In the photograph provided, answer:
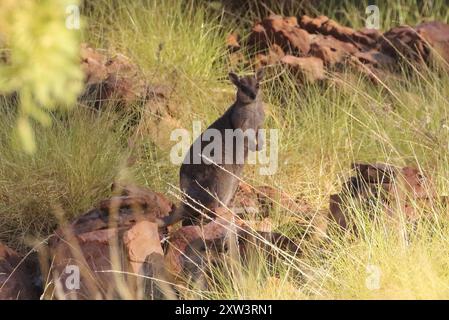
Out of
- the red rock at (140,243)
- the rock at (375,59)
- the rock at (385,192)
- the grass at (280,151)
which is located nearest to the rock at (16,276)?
the grass at (280,151)

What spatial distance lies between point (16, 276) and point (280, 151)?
2.85 metres

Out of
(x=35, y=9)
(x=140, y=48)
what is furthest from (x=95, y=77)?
(x=35, y=9)

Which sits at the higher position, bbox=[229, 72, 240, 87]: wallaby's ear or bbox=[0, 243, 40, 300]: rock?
bbox=[229, 72, 240, 87]: wallaby's ear

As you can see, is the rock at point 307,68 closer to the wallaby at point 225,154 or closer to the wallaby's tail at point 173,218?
the wallaby at point 225,154

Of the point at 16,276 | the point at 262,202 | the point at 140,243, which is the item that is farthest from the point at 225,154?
the point at 16,276

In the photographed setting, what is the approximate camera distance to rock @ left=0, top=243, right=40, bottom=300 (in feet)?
19.4

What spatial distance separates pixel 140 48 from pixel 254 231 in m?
4.20

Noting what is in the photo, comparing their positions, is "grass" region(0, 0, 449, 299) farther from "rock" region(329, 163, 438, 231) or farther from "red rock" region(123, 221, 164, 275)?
"red rock" region(123, 221, 164, 275)

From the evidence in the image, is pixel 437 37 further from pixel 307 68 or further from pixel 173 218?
pixel 173 218

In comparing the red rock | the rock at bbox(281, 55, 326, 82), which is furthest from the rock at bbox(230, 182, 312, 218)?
the rock at bbox(281, 55, 326, 82)

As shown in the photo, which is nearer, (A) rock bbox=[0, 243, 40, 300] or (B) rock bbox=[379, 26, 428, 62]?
(A) rock bbox=[0, 243, 40, 300]

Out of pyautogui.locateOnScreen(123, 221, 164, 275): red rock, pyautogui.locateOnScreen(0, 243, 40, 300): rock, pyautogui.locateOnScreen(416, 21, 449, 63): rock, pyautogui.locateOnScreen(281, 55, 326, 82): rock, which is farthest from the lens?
pyautogui.locateOnScreen(416, 21, 449, 63): rock

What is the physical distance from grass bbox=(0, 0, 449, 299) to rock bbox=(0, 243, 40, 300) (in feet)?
1.72

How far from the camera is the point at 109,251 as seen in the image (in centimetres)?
590
